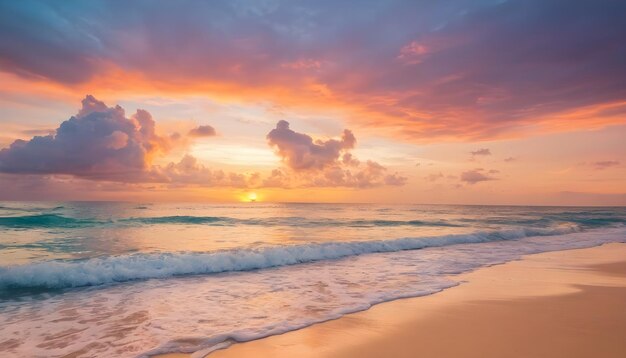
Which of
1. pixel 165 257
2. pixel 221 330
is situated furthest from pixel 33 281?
pixel 221 330

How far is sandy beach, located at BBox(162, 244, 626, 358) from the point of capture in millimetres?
5141

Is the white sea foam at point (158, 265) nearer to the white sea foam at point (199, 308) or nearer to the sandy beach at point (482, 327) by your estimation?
the white sea foam at point (199, 308)

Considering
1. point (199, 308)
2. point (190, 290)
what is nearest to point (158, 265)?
point (190, 290)

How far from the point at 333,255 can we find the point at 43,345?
37.3 feet

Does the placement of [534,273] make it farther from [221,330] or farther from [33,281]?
[33,281]

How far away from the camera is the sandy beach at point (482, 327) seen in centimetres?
514

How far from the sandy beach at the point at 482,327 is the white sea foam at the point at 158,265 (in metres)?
6.76

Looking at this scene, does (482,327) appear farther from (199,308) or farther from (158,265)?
(158,265)

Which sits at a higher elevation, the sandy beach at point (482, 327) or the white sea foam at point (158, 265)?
the sandy beach at point (482, 327)

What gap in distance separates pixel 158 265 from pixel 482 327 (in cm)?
979

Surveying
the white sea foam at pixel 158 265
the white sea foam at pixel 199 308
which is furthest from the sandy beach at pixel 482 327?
the white sea foam at pixel 158 265

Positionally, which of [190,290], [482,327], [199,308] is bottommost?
[190,290]

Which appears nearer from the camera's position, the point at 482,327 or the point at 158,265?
the point at 482,327

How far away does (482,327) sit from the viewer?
6.07 metres
